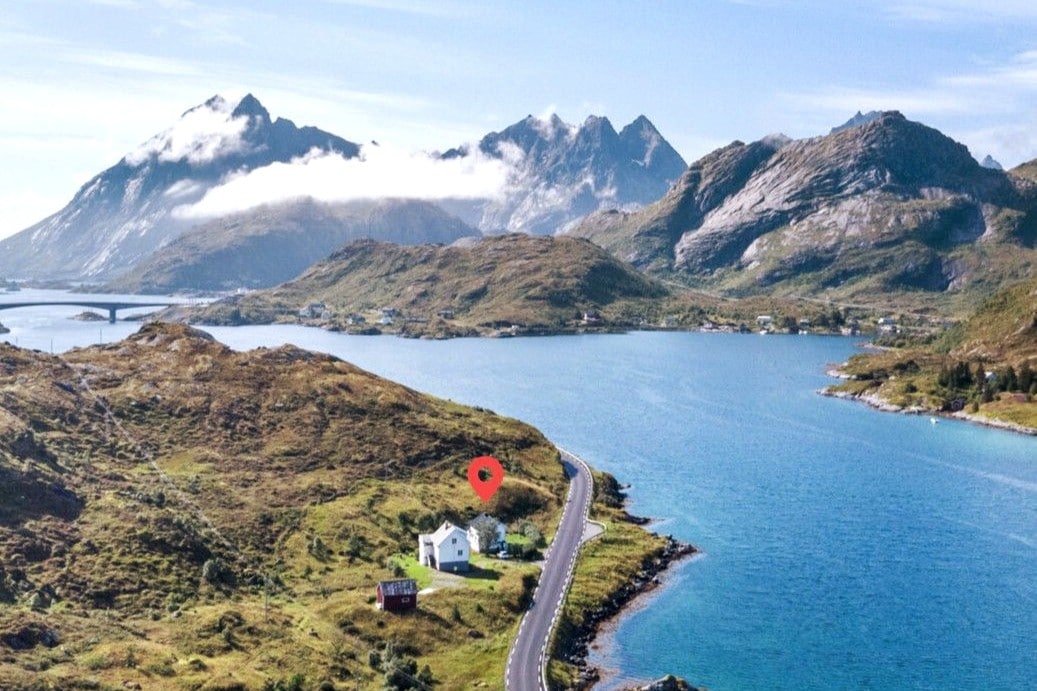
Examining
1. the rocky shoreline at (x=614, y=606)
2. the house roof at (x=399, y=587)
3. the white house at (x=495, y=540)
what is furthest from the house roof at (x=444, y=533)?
the rocky shoreline at (x=614, y=606)

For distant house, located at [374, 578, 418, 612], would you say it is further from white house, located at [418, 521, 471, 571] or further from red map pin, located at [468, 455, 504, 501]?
red map pin, located at [468, 455, 504, 501]

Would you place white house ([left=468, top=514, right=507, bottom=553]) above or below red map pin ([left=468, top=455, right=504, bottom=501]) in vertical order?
below

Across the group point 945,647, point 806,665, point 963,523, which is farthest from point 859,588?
point 963,523

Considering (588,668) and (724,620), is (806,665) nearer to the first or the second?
(724,620)

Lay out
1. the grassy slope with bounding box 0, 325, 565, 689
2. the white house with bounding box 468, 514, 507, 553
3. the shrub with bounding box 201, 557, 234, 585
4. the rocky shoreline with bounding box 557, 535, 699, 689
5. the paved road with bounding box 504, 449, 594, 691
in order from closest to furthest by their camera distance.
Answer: the grassy slope with bounding box 0, 325, 565, 689 → the paved road with bounding box 504, 449, 594, 691 → the rocky shoreline with bounding box 557, 535, 699, 689 → the shrub with bounding box 201, 557, 234, 585 → the white house with bounding box 468, 514, 507, 553

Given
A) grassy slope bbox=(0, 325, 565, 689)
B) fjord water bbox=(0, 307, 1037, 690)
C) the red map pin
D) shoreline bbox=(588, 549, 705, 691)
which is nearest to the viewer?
grassy slope bbox=(0, 325, 565, 689)

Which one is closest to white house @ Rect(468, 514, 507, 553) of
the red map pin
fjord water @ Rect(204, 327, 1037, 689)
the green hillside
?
the green hillside
